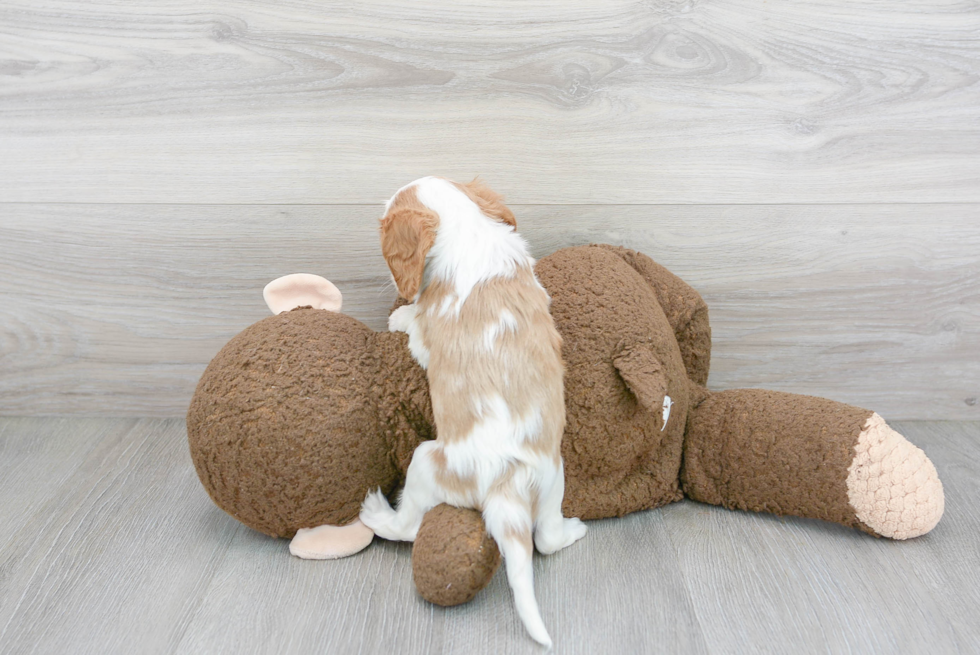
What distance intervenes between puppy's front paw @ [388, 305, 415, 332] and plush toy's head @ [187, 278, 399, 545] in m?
0.04

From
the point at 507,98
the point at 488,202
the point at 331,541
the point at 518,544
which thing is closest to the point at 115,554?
the point at 331,541

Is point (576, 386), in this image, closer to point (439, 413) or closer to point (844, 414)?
point (439, 413)

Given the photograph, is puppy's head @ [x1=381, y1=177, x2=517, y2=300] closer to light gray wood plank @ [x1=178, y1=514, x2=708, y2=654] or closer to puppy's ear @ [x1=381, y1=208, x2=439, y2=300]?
puppy's ear @ [x1=381, y1=208, x2=439, y2=300]

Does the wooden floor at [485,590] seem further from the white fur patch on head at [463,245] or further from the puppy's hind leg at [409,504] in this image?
the white fur patch on head at [463,245]

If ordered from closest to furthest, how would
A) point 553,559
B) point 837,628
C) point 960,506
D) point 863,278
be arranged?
1. point 837,628
2. point 553,559
3. point 960,506
4. point 863,278

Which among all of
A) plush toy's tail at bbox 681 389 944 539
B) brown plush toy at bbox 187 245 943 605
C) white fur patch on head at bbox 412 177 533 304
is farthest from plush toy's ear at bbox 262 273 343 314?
plush toy's tail at bbox 681 389 944 539

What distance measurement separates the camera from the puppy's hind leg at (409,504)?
93cm

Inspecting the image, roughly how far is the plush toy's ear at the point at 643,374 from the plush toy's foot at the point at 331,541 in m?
0.41

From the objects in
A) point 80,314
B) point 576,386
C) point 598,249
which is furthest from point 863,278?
point 80,314

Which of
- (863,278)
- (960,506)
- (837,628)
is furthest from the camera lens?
(863,278)

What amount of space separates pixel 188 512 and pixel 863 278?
1.17 meters

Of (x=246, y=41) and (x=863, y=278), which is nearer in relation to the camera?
(x=246, y=41)

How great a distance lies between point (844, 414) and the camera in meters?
1.04

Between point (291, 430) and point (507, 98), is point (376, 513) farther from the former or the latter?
point (507, 98)
